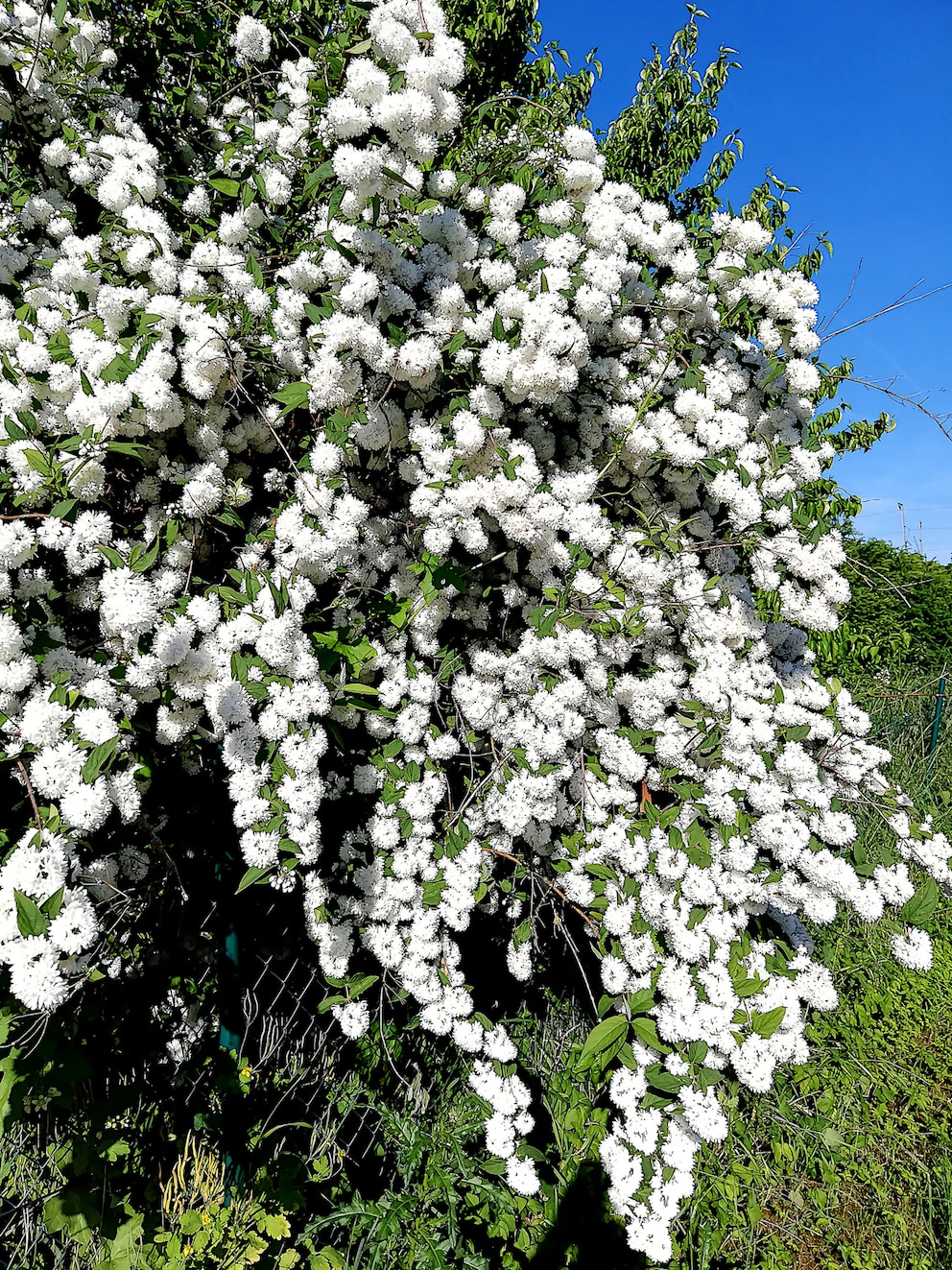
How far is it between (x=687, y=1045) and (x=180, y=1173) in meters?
1.57

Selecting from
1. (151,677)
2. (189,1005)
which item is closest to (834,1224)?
(189,1005)

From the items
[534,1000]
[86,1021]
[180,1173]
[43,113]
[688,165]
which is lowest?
[180,1173]

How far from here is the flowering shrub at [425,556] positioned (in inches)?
70.7

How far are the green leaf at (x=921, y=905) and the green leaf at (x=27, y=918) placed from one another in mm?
2391

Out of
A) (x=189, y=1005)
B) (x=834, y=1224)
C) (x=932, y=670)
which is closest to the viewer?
(x=189, y=1005)

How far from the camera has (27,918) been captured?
140cm

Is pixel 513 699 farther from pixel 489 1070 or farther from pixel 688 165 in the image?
pixel 688 165

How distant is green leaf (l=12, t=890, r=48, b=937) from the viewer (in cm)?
140

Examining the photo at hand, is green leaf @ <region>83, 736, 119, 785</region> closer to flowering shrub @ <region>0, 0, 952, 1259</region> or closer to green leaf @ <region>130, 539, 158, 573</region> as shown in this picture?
flowering shrub @ <region>0, 0, 952, 1259</region>

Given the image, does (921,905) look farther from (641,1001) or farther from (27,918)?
(27,918)

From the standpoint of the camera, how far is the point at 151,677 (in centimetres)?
178

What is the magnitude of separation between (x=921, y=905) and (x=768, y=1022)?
0.70 meters

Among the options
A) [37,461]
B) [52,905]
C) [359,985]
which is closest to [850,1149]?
[359,985]

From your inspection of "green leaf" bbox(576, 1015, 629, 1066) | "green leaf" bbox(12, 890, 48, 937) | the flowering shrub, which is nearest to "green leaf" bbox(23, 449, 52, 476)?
the flowering shrub
